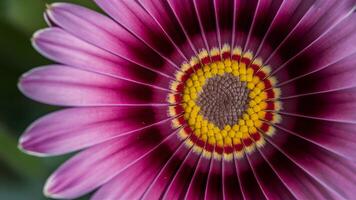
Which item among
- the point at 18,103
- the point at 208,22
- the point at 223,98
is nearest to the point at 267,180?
the point at 223,98

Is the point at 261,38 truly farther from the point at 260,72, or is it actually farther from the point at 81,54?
the point at 81,54

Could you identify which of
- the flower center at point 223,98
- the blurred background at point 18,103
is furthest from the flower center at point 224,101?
the blurred background at point 18,103

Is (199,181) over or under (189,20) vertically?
under

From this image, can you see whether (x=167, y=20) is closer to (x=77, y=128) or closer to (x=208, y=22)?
(x=208, y=22)

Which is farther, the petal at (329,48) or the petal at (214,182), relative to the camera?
the petal at (214,182)

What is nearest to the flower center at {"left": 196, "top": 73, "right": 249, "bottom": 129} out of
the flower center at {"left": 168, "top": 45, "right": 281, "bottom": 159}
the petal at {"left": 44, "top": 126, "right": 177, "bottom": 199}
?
the flower center at {"left": 168, "top": 45, "right": 281, "bottom": 159}

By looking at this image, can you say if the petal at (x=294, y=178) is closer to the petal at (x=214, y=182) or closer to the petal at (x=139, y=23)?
the petal at (x=214, y=182)

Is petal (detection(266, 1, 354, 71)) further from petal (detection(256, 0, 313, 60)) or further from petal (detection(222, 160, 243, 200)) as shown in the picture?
petal (detection(222, 160, 243, 200))

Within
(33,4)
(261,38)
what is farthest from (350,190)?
(33,4)
